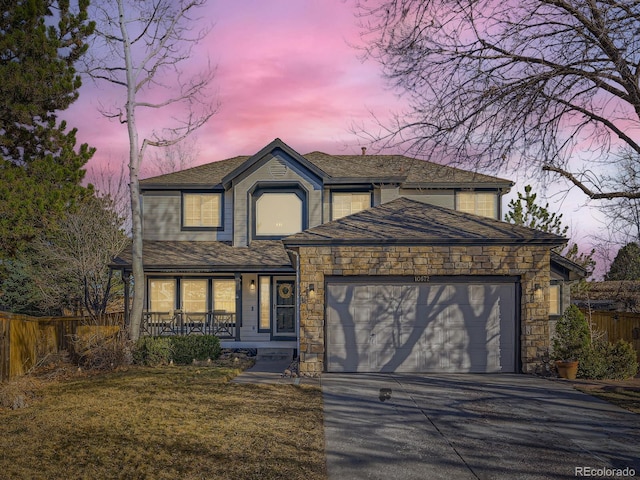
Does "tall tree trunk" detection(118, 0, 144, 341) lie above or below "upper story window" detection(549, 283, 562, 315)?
above

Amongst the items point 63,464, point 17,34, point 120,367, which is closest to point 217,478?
point 63,464

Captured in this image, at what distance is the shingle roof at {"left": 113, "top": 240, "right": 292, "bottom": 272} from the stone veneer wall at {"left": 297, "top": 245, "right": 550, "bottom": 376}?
4.47 meters

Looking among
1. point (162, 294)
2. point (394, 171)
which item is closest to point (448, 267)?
point (394, 171)

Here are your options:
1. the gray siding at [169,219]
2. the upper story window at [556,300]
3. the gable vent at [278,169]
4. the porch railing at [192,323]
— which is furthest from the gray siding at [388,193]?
the porch railing at [192,323]

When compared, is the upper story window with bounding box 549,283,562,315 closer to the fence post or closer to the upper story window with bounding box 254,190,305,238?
the upper story window with bounding box 254,190,305,238

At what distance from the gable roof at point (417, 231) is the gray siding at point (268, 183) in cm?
471

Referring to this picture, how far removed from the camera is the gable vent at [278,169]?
20969 millimetres

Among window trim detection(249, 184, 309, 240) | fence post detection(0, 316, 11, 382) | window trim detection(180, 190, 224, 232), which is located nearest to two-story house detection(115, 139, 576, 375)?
window trim detection(249, 184, 309, 240)

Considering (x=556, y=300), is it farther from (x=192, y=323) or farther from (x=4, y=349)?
(x=4, y=349)

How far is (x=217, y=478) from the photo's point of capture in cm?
666

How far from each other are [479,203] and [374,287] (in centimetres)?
927

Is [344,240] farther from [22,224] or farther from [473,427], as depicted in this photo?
[22,224]

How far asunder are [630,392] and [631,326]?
5839 mm

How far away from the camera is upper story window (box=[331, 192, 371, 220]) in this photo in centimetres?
2123
